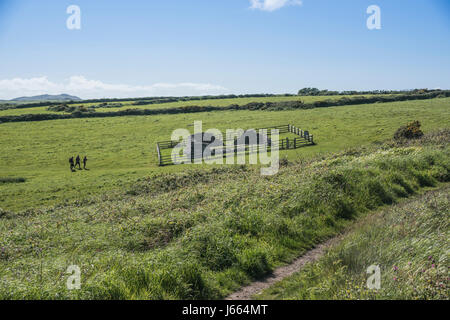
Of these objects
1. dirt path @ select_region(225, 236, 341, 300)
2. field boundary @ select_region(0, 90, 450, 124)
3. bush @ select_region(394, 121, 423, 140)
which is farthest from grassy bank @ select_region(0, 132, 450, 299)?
field boundary @ select_region(0, 90, 450, 124)

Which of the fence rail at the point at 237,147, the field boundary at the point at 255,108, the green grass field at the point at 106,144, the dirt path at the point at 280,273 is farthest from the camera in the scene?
the field boundary at the point at 255,108

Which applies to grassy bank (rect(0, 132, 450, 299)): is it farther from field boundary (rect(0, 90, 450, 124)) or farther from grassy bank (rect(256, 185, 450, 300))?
field boundary (rect(0, 90, 450, 124))

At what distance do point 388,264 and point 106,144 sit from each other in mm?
45054

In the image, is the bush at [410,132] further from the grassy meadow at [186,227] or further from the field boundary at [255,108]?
the field boundary at [255,108]

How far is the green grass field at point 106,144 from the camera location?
84.2ft

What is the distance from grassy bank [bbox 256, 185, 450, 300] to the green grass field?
799 inches

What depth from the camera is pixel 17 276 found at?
7148 millimetres

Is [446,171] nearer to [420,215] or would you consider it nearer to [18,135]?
[420,215]

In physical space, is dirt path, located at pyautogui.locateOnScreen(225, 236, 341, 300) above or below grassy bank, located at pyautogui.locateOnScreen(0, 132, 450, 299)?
below

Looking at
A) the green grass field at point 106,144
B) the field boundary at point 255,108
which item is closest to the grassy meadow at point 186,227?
the green grass field at point 106,144

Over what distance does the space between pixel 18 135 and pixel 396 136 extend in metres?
58.6

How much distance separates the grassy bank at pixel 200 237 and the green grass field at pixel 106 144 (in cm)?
1097

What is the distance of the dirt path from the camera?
695cm

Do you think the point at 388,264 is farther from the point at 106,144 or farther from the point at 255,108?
the point at 255,108
